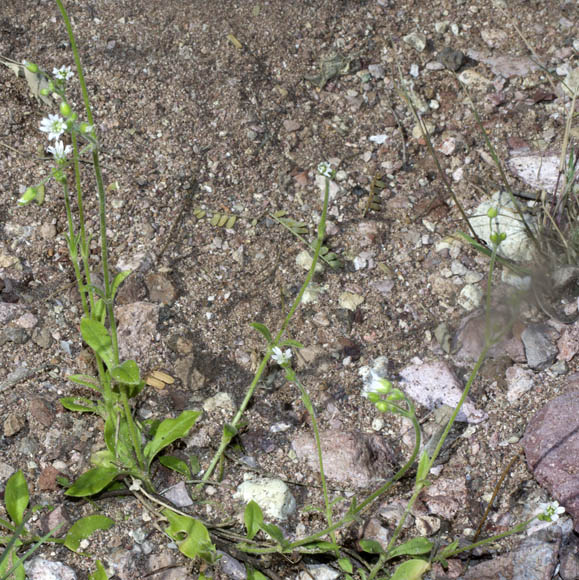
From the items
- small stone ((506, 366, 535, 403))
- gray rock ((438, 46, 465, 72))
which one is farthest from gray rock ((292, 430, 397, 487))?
gray rock ((438, 46, 465, 72))

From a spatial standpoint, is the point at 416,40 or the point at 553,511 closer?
the point at 553,511

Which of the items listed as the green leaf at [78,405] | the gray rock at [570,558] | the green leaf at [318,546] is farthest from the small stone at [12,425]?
the gray rock at [570,558]

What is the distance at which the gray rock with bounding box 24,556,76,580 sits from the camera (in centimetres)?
207

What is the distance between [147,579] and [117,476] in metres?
0.34

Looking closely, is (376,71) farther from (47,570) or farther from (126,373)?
(47,570)

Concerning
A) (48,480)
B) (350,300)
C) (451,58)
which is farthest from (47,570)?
(451,58)

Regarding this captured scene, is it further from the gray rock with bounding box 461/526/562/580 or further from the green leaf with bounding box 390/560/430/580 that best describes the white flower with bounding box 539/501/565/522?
the green leaf with bounding box 390/560/430/580

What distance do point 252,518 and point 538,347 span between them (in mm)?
1230

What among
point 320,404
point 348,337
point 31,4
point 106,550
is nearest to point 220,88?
point 31,4

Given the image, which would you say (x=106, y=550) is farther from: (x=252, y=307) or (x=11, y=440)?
(x=252, y=307)

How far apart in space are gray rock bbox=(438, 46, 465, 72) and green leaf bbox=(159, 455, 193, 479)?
2282 millimetres

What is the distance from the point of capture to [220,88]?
3.24m

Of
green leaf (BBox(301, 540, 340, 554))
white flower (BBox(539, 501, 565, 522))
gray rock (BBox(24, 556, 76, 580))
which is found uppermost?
white flower (BBox(539, 501, 565, 522))

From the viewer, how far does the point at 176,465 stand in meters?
2.30
